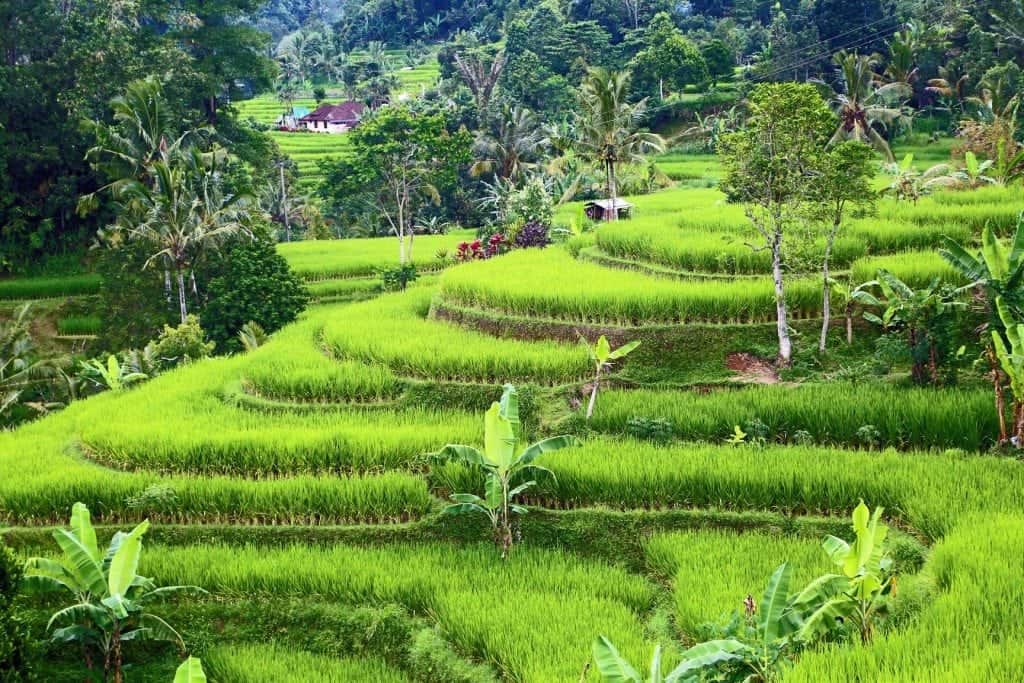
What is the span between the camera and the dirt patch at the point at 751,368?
1013 centimetres

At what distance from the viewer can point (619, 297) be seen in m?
11.1

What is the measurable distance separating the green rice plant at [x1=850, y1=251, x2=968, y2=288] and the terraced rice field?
6cm

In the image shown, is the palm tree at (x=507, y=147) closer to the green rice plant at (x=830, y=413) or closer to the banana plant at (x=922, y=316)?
the green rice plant at (x=830, y=413)

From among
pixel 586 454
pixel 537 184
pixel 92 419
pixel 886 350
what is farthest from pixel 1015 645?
pixel 537 184

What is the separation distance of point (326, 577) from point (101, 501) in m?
2.58

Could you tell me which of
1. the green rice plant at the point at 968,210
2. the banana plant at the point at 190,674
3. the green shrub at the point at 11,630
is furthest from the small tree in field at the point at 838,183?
the green shrub at the point at 11,630

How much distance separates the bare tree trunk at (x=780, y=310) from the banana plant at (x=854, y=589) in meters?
4.78

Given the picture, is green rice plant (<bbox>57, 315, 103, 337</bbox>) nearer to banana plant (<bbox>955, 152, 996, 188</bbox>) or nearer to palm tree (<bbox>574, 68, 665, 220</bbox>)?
palm tree (<bbox>574, 68, 665, 220</bbox>)

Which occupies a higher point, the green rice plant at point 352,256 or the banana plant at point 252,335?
the green rice plant at point 352,256

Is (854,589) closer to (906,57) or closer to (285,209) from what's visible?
(285,209)

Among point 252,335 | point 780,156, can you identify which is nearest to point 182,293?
point 252,335

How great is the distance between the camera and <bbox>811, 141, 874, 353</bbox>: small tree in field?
392 inches

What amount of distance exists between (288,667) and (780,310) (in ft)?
19.7

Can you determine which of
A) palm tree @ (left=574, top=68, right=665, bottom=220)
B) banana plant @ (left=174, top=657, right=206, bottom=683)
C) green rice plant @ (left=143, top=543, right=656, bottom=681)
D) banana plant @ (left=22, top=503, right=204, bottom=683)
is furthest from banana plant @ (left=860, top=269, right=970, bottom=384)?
palm tree @ (left=574, top=68, right=665, bottom=220)
